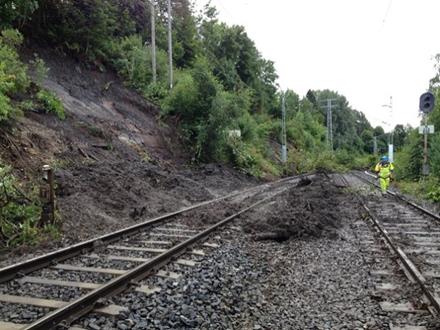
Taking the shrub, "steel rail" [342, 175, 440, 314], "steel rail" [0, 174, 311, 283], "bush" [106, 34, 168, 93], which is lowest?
"steel rail" [342, 175, 440, 314]

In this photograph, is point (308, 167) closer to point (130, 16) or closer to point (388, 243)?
point (130, 16)

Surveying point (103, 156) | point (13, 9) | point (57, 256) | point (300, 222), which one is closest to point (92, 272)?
point (57, 256)

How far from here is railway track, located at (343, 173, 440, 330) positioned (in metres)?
5.23

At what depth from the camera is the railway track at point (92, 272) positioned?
4688 millimetres

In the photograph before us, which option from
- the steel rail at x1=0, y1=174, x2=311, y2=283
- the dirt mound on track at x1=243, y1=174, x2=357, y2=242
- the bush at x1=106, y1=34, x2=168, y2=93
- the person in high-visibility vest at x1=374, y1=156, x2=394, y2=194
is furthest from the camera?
the bush at x1=106, y1=34, x2=168, y2=93

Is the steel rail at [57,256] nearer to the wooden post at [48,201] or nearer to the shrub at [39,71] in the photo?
the wooden post at [48,201]

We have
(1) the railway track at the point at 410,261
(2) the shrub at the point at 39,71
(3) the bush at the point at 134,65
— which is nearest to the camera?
(1) the railway track at the point at 410,261

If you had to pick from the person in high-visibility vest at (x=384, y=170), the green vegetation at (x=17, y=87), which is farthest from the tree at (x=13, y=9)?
the person in high-visibility vest at (x=384, y=170)

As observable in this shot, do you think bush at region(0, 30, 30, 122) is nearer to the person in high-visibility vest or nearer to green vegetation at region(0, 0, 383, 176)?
green vegetation at region(0, 0, 383, 176)

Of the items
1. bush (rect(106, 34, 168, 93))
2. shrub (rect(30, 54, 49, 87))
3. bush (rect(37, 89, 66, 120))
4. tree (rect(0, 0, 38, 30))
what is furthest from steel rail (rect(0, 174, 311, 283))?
bush (rect(106, 34, 168, 93))

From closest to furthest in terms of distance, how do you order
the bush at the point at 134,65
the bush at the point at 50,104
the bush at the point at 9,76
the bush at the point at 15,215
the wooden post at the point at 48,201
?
the bush at the point at 15,215
the wooden post at the point at 48,201
the bush at the point at 9,76
the bush at the point at 50,104
the bush at the point at 134,65

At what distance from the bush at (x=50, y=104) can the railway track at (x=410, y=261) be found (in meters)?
11.2

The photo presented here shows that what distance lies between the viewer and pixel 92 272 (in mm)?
6176

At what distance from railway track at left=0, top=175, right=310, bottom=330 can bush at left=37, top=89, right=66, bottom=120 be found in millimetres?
8186
